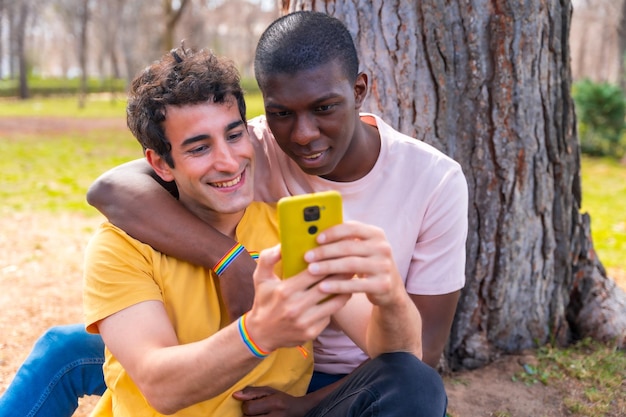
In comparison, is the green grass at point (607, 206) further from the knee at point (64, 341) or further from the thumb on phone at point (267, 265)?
the thumb on phone at point (267, 265)

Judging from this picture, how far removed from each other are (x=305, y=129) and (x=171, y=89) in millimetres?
456

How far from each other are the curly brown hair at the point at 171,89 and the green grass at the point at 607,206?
4.45 m

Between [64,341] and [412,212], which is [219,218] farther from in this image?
[64,341]

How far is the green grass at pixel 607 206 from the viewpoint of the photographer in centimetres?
590

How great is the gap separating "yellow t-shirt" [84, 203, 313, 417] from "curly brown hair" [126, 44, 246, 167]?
0.33 meters

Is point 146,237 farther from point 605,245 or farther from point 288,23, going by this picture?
point 605,245

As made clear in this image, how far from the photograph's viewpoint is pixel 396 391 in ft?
5.96

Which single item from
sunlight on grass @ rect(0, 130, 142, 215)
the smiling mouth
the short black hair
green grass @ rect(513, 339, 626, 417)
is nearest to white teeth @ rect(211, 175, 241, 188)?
the smiling mouth

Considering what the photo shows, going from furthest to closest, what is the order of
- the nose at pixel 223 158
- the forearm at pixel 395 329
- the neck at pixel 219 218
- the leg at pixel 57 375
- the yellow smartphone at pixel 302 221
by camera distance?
the leg at pixel 57 375 → the neck at pixel 219 218 → the nose at pixel 223 158 → the forearm at pixel 395 329 → the yellow smartphone at pixel 302 221

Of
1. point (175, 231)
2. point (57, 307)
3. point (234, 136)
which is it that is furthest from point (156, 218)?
point (57, 307)

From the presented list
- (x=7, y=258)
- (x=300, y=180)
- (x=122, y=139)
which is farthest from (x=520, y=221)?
(x=122, y=139)

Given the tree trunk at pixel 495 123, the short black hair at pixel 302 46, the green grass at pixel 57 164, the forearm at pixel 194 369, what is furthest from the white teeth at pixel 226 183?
the green grass at pixel 57 164

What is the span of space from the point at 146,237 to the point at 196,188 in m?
0.23

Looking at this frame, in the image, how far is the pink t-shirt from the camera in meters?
2.27
